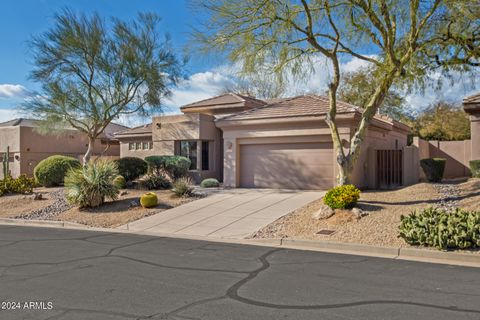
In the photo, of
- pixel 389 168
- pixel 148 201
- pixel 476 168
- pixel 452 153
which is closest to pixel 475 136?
pixel 476 168

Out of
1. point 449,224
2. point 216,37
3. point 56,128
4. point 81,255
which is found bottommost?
point 81,255

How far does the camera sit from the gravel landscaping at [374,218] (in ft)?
34.2

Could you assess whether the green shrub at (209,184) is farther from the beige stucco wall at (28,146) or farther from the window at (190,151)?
the beige stucco wall at (28,146)

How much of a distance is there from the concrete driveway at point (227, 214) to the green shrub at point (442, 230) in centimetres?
416

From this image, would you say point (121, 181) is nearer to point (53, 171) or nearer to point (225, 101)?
point (53, 171)

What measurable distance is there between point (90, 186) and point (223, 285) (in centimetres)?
1083

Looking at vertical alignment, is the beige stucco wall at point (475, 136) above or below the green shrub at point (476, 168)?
above

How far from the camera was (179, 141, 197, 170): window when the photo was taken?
23156 millimetres

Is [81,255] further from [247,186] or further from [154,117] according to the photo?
[154,117]

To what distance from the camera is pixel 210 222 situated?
13508mm

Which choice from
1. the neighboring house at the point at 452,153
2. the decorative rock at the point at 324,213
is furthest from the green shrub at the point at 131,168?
the neighboring house at the point at 452,153

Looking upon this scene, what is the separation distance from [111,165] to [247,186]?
6635 millimetres

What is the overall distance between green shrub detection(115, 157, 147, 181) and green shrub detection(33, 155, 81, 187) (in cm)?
305

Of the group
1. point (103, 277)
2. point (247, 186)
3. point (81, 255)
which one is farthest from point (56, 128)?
point (103, 277)
